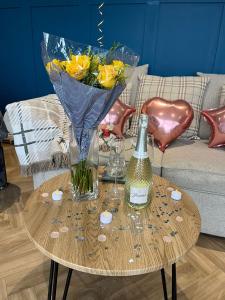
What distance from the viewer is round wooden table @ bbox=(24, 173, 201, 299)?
0.76 meters

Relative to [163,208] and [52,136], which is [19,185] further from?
[163,208]

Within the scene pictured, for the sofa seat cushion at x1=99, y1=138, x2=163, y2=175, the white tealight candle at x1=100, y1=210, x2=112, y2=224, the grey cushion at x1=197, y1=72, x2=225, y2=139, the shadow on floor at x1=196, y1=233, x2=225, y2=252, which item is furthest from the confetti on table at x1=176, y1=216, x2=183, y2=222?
the grey cushion at x1=197, y1=72, x2=225, y2=139

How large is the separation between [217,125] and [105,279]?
113cm

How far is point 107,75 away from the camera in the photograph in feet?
2.69

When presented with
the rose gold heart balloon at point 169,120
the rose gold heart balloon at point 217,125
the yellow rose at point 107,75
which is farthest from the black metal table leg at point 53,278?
the rose gold heart balloon at point 217,125

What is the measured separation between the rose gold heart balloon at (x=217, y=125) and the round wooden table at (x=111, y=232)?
771mm

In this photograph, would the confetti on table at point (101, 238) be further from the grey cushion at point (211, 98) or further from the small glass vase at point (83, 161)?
the grey cushion at point (211, 98)

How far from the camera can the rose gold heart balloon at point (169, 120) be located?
174cm

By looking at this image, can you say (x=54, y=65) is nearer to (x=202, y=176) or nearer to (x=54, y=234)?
(x=54, y=234)

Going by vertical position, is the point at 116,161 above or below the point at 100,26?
below

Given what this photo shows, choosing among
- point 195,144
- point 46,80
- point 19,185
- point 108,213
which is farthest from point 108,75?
point 46,80

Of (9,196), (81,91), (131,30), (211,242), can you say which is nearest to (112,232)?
(81,91)

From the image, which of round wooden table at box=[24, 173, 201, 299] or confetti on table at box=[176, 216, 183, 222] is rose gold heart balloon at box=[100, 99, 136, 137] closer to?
round wooden table at box=[24, 173, 201, 299]

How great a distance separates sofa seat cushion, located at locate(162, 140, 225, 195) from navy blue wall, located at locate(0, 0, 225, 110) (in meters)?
0.93
